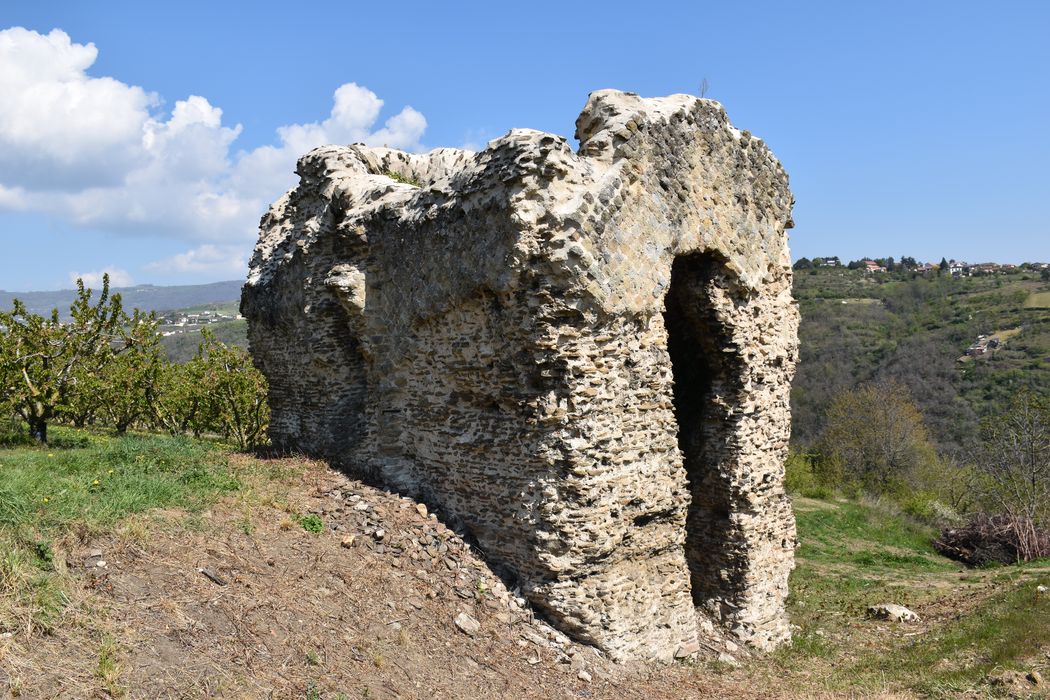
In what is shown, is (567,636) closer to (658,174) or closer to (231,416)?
(658,174)

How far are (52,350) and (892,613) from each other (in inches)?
642

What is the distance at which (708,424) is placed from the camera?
30.8ft

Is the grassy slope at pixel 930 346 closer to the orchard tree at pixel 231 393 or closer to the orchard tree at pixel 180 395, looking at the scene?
the orchard tree at pixel 231 393

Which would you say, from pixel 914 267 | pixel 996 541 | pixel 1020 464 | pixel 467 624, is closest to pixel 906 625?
pixel 467 624

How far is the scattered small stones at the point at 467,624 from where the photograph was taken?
7.04 meters

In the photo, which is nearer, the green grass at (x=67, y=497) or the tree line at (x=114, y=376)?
the green grass at (x=67, y=497)

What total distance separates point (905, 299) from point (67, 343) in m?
68.5

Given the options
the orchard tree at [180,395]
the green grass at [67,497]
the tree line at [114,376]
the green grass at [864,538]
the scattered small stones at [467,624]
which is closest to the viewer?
the green grass at [67,497]

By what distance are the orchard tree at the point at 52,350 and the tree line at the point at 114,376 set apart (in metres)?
0.02

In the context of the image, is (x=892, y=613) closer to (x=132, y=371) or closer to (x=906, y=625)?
(x=906, y=625)

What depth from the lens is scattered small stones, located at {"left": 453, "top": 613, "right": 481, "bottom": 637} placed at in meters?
7.04

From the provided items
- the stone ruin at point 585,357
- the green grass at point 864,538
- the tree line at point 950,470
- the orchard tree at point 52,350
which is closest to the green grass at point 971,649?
the stone ruin at point 585,357

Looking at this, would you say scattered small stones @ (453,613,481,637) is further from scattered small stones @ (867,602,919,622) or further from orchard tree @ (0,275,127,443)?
orchard tree @ (0,275,127,443)

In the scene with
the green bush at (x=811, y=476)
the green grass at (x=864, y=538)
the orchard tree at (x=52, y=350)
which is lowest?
the green bush at (x=811, y=476)
